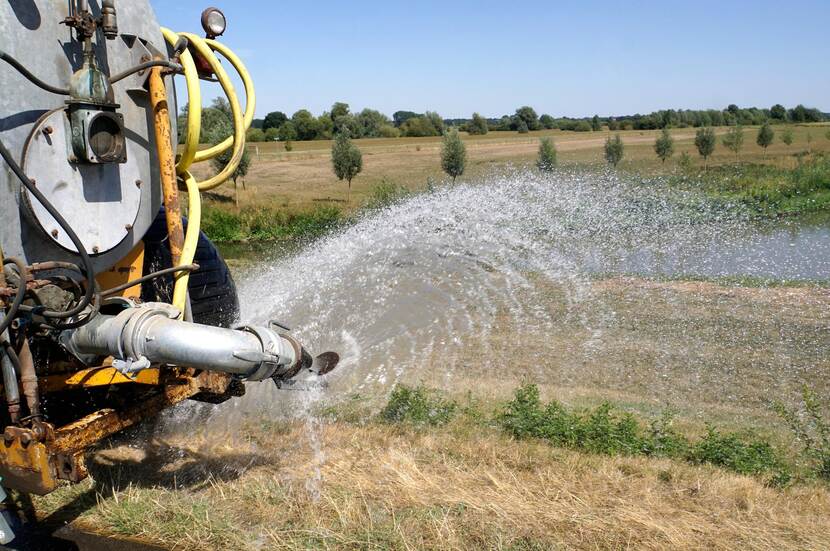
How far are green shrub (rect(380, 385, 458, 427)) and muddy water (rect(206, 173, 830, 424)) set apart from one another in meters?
0.60

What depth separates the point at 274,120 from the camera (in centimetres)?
7944

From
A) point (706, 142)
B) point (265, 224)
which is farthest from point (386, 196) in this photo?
point (706, 142)

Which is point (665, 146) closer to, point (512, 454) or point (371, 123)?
point (512, 454)

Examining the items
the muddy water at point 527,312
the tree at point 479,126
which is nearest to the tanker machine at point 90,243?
the muddy water at point 527,312

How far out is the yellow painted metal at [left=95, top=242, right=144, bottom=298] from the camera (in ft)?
12.8

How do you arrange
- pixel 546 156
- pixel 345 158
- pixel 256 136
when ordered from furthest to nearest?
pixel 256 136
pixel 546 156
pixel 345 158

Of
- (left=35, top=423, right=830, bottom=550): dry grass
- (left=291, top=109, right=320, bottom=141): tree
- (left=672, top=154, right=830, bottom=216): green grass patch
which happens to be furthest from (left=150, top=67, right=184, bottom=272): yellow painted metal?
(left=291, top=109, right=320, bottom=141): tree

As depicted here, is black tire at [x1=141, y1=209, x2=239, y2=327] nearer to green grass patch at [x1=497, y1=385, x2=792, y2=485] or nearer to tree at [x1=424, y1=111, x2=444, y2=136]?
green grass patch at [x1=497, y1=385, x2=792, y2=485]

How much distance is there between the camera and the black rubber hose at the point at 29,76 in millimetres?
3125

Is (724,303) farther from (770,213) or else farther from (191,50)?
(770,213)

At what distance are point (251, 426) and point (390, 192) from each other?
18.9 metres

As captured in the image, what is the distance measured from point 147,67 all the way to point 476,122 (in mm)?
76759

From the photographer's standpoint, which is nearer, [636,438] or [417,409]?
[636,438]

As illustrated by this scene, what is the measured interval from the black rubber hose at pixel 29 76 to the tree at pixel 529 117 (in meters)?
83.9
